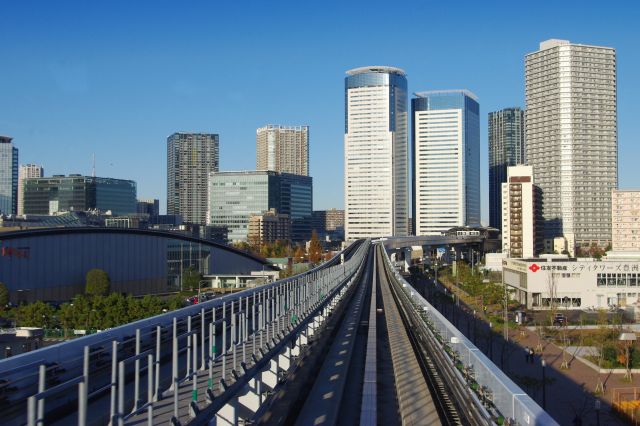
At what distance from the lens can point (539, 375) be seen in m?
23.3

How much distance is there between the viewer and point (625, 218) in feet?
291

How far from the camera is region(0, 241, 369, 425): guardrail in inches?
228

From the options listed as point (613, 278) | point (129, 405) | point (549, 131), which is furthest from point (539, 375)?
point (549, 131)

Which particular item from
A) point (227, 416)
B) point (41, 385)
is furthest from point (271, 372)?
point (41, 385)

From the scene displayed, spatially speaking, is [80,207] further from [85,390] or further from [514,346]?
[85,390]

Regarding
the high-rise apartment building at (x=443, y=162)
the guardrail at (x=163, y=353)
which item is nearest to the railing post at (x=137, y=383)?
the guardrail at (x=163, y=353)

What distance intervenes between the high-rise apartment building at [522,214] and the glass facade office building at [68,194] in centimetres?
9168

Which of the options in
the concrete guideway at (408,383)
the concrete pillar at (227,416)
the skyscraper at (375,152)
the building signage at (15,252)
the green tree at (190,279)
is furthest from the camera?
the skyscraper at (375,152)

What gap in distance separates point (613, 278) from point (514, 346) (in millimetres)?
20945

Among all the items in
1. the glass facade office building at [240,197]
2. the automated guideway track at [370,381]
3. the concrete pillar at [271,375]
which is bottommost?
the automated guideway track at [370,381]

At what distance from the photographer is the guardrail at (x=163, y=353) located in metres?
5.79

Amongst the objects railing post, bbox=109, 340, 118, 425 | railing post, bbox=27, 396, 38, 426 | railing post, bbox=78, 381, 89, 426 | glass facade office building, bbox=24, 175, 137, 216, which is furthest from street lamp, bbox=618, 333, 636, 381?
glass facade office building, bbox=24, 175, 137, 216

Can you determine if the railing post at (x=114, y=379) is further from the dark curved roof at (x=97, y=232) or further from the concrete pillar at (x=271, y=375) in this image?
the dark curved roof at (x=97, y=232)

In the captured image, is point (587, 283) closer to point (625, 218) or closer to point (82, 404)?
point (82, 404)
